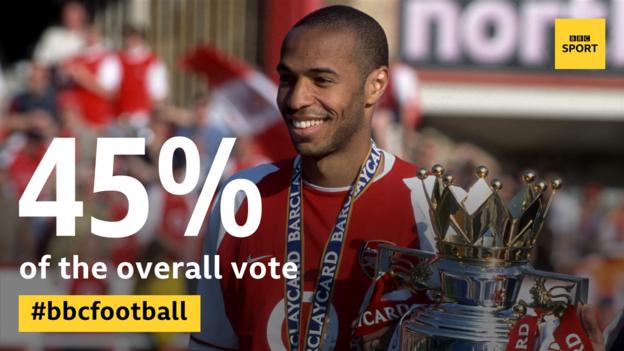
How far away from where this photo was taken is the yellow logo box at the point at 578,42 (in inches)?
95.2

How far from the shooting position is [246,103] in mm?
4207

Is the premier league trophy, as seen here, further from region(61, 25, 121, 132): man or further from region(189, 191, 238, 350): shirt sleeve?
region(61, 25, 121, 132): man

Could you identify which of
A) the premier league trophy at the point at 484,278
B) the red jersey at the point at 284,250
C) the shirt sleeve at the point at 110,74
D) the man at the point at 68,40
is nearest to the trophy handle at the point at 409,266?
the premier league trophy at the point at 484,278

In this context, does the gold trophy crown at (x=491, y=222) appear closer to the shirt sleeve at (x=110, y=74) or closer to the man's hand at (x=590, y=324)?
the man's hand at (x=590, y=324)

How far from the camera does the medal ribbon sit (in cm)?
214

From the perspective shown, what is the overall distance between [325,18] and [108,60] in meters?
4.25

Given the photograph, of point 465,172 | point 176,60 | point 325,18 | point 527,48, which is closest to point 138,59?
point 176,60

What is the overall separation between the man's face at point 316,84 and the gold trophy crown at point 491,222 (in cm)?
23

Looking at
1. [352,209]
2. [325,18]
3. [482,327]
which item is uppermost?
[325,18]

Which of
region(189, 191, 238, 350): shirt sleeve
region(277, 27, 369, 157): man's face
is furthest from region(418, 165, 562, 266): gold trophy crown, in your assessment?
region(189, 191, 238, 350): shirt sleeve

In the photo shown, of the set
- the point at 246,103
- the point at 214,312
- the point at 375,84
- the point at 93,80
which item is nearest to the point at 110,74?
the point at 93,80

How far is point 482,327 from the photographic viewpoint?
1.95 metres

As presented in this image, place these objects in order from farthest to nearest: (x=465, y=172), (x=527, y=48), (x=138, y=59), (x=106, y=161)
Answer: (x=527, y=48) < (x=138, y=59) < (x=465, y=172) < (x=106, y=161)

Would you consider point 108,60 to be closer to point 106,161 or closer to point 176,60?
point 176,60
